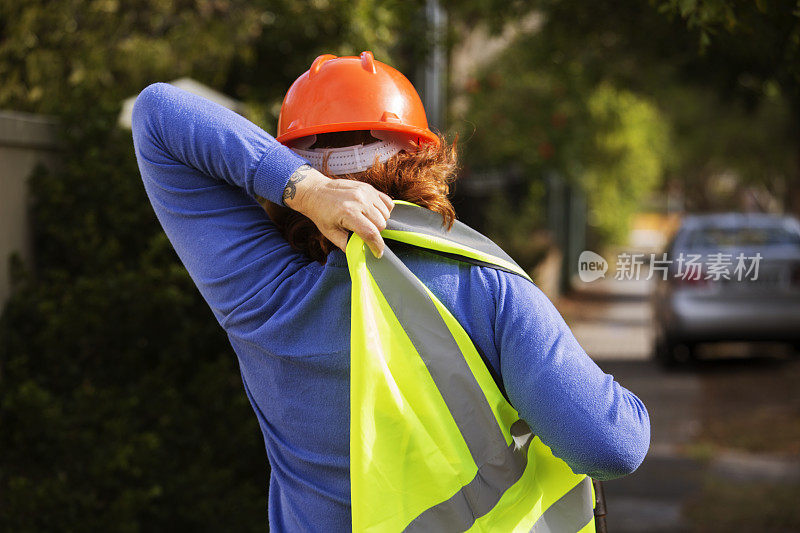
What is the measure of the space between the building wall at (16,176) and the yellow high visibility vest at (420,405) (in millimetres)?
2299

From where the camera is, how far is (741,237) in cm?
873

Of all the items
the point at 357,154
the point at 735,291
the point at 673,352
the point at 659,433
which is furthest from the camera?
the point at 673,352

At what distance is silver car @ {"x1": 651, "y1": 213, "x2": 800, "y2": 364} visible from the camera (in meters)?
8.14

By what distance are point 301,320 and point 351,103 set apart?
43cm

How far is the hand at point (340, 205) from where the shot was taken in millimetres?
1461

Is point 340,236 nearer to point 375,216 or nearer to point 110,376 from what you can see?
point 375,216

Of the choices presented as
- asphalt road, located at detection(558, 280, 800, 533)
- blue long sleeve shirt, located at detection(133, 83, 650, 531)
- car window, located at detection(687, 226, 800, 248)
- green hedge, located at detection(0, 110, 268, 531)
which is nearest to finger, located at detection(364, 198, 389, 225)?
blue long sleeve shirt, located at detection(133, 83, 650, 531)

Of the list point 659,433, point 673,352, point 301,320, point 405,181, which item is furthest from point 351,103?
point 673,352

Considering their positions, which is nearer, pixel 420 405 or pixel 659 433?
pixel 420 405

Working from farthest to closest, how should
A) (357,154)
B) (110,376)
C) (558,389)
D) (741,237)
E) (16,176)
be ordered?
1. (741,237)
2. (110,376)
3. (16,176)
4. (357,154)
5. (558,389)

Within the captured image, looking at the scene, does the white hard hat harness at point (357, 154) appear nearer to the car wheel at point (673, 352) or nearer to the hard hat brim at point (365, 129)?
the hard hat brim at point (365, 129)

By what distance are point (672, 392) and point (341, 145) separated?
7.67 m

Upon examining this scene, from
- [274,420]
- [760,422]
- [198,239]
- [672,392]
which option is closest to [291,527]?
[274,420]

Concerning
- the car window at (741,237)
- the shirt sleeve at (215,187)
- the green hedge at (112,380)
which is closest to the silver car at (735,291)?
the car window at (741,237)
